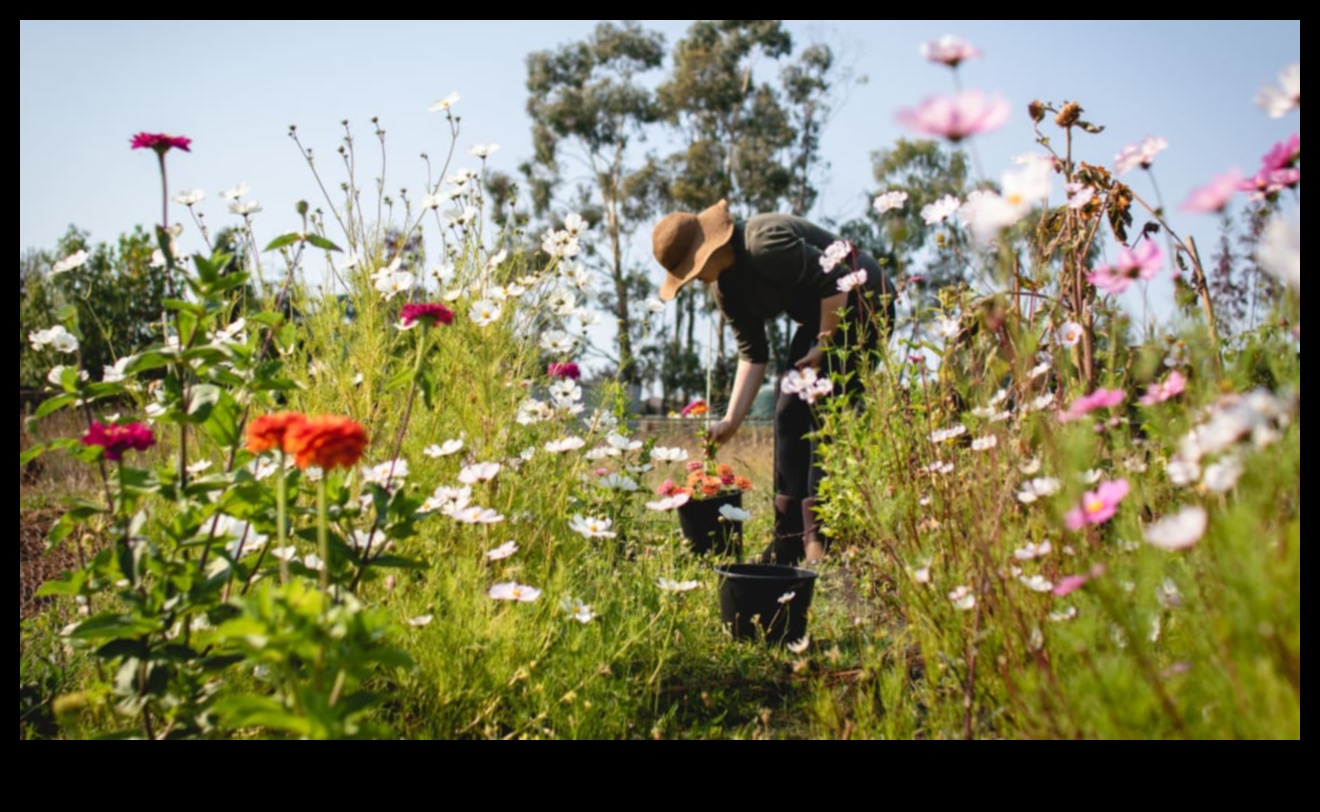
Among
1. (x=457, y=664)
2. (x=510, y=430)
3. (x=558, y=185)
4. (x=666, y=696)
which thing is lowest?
(x=666, y=696)

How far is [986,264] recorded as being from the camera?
5.43 ft

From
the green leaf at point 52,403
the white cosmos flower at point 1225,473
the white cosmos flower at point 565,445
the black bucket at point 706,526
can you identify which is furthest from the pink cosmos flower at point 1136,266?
the black bucket at point 706,526

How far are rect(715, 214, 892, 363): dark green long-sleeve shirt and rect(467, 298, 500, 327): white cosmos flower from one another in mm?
1376

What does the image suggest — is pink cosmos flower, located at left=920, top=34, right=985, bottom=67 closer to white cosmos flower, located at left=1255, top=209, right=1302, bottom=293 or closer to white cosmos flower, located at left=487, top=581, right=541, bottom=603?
white cosmos flower, located at left=1255, top=209, right=1302, bottom=293

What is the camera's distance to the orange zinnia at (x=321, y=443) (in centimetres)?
107

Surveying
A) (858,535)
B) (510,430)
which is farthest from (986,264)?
(510,430)

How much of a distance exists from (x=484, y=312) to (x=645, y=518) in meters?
0.86

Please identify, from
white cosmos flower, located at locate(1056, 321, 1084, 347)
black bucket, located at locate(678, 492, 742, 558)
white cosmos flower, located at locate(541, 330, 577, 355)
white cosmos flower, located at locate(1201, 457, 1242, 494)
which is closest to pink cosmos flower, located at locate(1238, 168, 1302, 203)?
white cosmos flower, located at locate(1201, 457, 1242, 494)

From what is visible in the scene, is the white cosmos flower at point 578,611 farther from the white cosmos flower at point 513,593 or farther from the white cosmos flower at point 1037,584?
the white cosmos flower at point 1037,584

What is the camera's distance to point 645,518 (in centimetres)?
276

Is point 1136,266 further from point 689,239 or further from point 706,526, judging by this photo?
point 689,239
